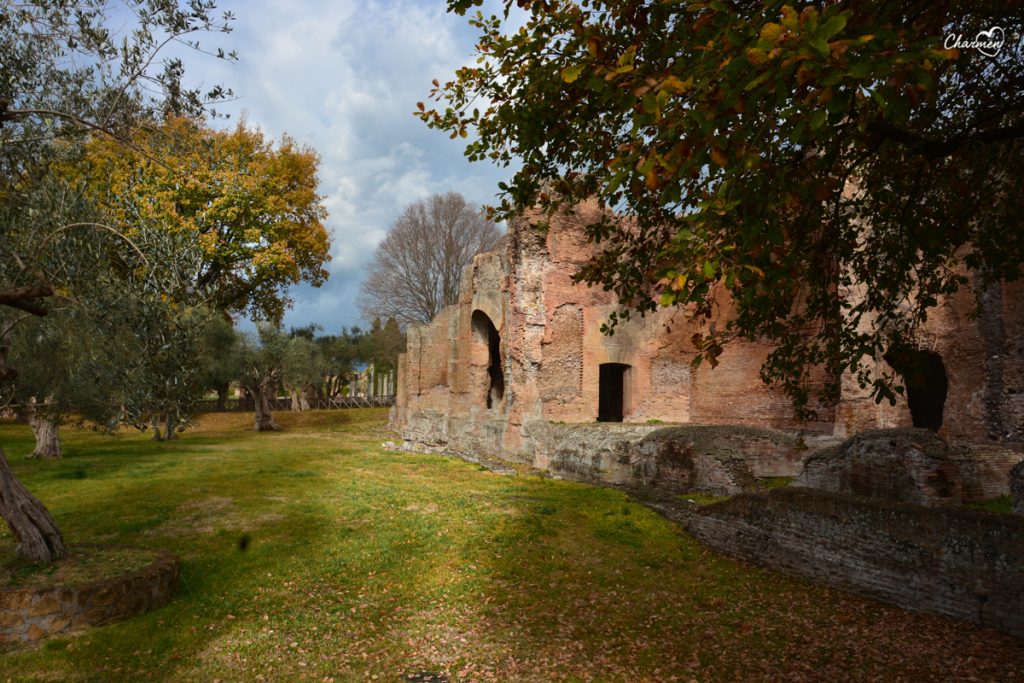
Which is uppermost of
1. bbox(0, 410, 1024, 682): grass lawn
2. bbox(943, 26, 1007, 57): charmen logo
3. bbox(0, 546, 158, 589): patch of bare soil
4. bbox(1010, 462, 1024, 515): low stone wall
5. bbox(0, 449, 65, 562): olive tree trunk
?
bbox(943, 26, 1007, 57): charmen logo

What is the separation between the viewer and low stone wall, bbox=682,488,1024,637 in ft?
17.1

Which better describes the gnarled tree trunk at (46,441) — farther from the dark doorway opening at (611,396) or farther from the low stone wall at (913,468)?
the low stone wall at (913,468)

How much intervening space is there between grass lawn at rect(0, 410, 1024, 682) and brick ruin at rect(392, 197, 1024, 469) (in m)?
5.14

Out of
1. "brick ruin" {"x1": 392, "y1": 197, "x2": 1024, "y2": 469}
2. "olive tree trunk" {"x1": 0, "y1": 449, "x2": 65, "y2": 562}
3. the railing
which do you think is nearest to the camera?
"olive tree trunk" {"x1": 0, "y1": 449, "x2": 65, "y2": 562}

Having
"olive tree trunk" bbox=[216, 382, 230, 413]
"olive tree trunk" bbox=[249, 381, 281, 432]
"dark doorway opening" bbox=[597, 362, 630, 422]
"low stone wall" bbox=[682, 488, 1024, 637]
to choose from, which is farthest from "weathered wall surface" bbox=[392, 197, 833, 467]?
"olive tree trunk" bbox=[216, 382, 230, 413]

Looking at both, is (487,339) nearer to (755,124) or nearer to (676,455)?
(676,455)

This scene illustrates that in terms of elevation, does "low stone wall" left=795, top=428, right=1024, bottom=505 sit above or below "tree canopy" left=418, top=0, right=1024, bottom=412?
below

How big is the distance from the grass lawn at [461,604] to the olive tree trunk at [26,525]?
1.03 meters

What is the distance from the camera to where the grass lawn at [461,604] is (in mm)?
4840

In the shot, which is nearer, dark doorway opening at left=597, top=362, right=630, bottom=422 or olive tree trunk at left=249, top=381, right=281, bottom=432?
dark doorway opening at left=597, top=362, right=630, bottom=422

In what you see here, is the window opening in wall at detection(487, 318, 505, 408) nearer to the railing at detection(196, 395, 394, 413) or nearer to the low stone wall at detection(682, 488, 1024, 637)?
the low stone wall at detection(682, 488, 1024, 637)

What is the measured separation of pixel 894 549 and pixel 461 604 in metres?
4.13

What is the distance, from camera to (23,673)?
14.7 ft

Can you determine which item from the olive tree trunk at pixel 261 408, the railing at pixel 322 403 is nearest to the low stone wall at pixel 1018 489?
the olive tree trunk at pixel 261 408
